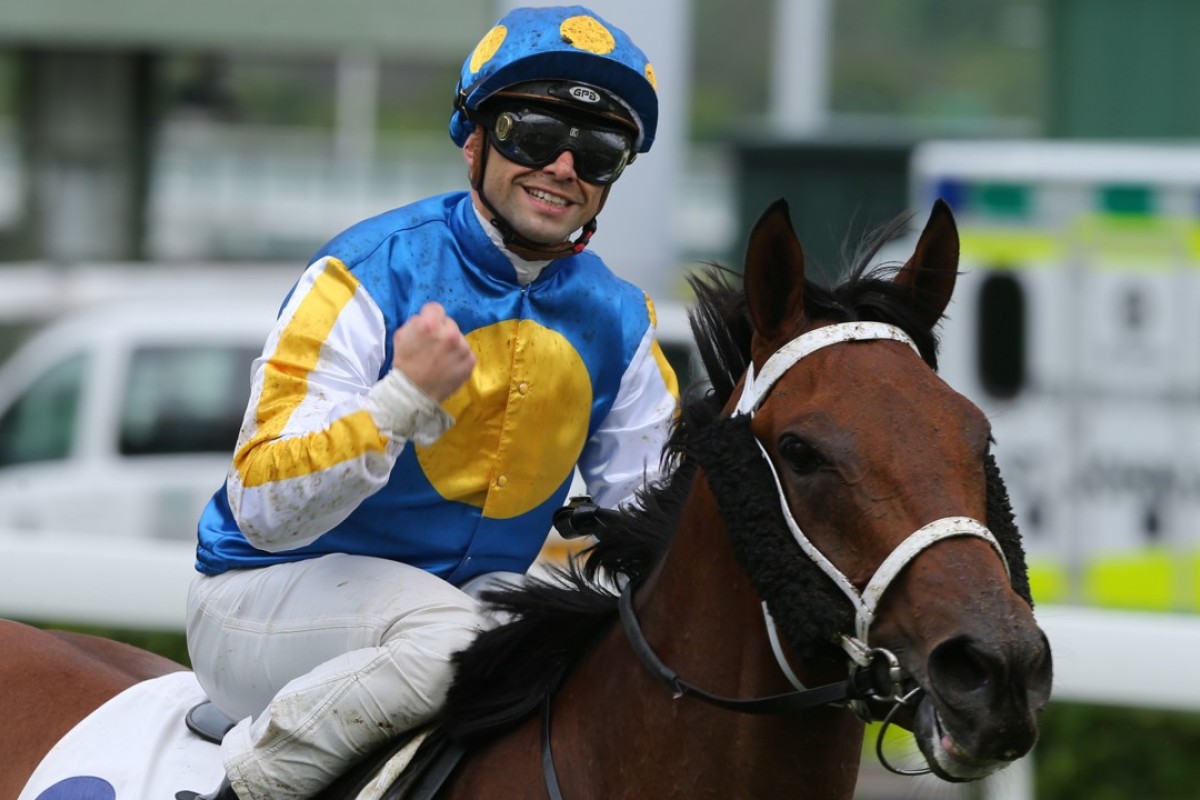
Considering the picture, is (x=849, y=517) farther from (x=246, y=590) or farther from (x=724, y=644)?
(x=246, y=590)

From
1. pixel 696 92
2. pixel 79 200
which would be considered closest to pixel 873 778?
pixel 79 200

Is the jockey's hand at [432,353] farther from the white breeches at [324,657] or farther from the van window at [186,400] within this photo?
the van window at [186,400]

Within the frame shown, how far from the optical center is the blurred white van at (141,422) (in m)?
10.0

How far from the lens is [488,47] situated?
10.2ft

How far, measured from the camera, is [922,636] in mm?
2307

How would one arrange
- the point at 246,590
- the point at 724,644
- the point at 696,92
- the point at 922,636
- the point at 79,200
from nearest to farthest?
1. the point at 922,636
2. the point at 724,644
3. the point at 246,590
4. the point at 79,200
5. the point at 696,92

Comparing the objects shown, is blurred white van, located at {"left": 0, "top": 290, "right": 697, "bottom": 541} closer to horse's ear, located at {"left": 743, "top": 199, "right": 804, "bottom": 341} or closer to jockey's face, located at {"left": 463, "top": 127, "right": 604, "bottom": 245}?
jockey's face, located at {"left": 463, "top": 127, "right": 604, "bottom": 245}

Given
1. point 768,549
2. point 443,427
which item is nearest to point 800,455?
point 768,549

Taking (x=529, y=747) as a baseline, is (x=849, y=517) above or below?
above

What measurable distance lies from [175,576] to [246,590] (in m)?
2.47

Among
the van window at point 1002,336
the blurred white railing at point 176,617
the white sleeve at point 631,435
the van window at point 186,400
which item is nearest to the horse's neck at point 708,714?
the white sleeve at point 631,435

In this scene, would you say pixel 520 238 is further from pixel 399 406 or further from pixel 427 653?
pixel 427 653

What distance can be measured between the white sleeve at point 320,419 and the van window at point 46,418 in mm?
7695

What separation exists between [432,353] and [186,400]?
7793mm
